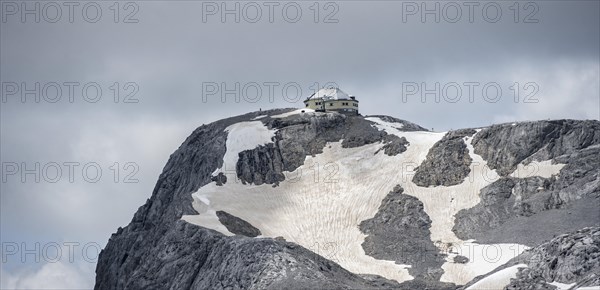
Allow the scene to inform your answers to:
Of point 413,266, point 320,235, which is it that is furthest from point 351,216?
point 413,266

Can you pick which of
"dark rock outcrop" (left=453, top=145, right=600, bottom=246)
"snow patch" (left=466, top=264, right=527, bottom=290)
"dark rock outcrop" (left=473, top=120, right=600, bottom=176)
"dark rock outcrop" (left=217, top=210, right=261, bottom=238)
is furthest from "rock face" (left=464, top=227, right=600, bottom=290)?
"dark rock outcrop" (left=217, top=210, right=261, bottom=238)

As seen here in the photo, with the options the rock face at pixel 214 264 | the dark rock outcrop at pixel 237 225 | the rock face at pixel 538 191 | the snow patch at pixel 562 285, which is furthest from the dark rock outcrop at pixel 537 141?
the snow patch at pixel 562 285

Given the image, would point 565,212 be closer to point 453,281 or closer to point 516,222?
point 516,222

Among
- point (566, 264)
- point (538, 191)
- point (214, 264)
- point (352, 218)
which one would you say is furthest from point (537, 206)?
point (566, 264)

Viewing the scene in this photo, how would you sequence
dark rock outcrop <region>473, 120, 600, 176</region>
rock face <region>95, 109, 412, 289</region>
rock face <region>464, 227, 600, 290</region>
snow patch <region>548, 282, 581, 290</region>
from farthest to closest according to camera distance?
dark rock outcrop <region>473, 120, 600, 176</region> < rock face <region>95, 109, 412, 289</region> < rock face <region>464, 227, 600, 290</region> < snow patch <region>548, 282, 581, 290</region>

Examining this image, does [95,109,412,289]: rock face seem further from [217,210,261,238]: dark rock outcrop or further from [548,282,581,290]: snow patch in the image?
[548,282,581,290]: snow patch

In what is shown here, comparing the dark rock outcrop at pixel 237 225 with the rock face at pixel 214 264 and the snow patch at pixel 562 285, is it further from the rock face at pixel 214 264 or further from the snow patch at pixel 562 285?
the snow patch at pixel 562 285

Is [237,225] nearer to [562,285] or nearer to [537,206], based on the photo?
[537,206]
